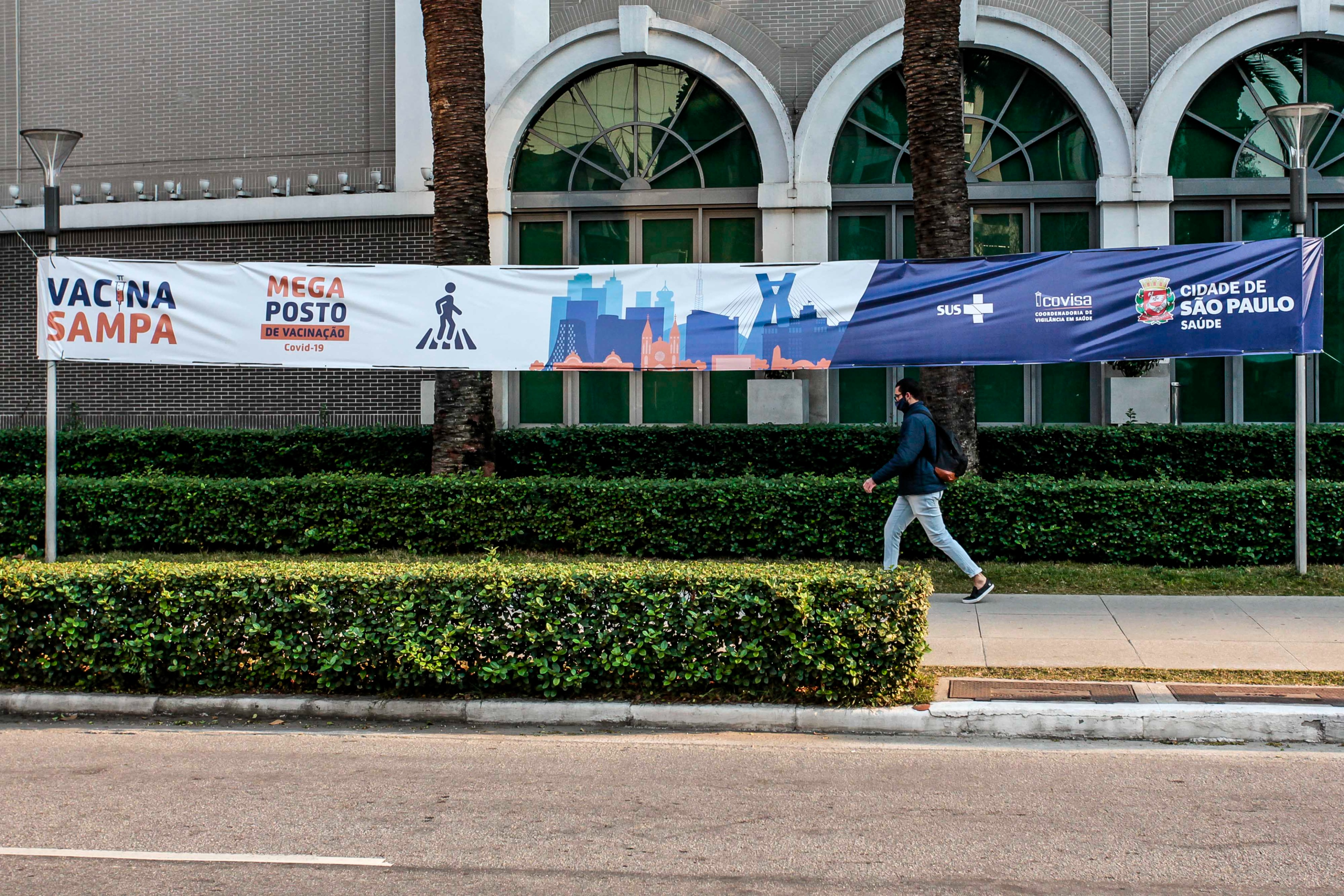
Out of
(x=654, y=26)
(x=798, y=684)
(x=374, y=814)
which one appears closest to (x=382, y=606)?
(x=374, y=814)

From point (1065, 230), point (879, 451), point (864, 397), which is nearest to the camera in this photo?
point (879, 451)

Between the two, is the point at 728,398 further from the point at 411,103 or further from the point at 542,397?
the point at 411,103

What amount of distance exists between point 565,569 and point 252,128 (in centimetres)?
1412

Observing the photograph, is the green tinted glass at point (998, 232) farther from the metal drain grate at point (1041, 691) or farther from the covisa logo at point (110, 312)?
the covisa logo at point (110, 312)

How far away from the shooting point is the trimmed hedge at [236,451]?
15672 millimetres

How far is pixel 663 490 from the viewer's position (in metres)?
12.2

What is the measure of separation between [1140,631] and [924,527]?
6.50 ft

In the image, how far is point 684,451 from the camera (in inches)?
616

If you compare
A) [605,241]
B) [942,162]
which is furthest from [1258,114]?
[605,241]

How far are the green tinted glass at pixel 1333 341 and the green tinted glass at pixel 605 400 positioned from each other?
1040cm

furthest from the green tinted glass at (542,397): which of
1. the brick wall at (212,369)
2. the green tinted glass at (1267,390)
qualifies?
the green tinted glass at (1267,390)

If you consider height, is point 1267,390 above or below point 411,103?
below

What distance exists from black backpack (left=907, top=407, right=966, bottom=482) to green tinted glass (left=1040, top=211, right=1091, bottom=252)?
27.4 feet

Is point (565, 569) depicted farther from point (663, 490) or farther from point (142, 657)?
point (663, 490)
